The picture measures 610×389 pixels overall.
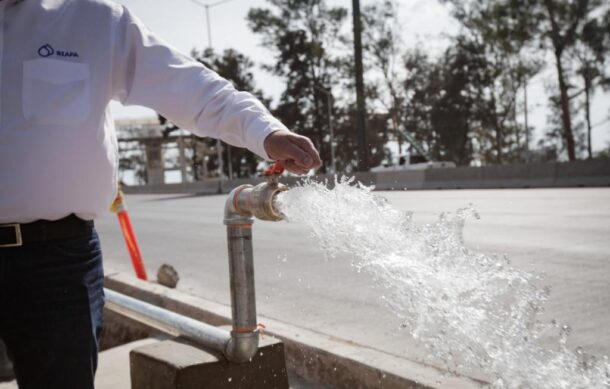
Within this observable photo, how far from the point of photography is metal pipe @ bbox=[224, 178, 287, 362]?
2.61m

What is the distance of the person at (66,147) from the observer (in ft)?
6.97

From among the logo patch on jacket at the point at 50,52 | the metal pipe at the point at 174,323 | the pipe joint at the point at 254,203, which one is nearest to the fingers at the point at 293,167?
the pipe joint at the point at 254,203

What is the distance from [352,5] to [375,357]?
26.1 metres

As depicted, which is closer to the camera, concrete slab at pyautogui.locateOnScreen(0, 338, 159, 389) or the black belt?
the black belt

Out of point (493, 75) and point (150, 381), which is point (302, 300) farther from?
point (493, 75)

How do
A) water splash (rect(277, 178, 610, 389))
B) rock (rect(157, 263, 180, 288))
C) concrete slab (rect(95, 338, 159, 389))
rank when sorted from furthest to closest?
rock (rect(157, 263, 180, 288)) < concrete slab (rect(95, 338, 159, 389)) < water splash (rect(277, 178, 610, 389))

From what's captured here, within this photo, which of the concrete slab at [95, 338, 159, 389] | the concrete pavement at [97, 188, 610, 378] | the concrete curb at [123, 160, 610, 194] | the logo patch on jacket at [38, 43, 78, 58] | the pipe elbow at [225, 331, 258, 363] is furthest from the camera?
the concrete curb at [123, 160, 610, 194]

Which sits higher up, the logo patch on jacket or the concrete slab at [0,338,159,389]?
the logo patch on jacket

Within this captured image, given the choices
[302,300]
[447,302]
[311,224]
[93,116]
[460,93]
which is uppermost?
[460,93]

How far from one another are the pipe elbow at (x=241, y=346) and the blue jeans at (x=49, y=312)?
0.66 m

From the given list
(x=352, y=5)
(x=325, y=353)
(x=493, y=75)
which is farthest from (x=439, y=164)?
(x=325, y=353)

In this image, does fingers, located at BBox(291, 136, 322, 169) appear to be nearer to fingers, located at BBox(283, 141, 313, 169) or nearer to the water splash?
fingers, located at BBox(283, 141, 313, 169)

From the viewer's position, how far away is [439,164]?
37438mm

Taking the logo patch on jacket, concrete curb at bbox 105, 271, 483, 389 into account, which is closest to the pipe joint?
the logo patch on jacket
